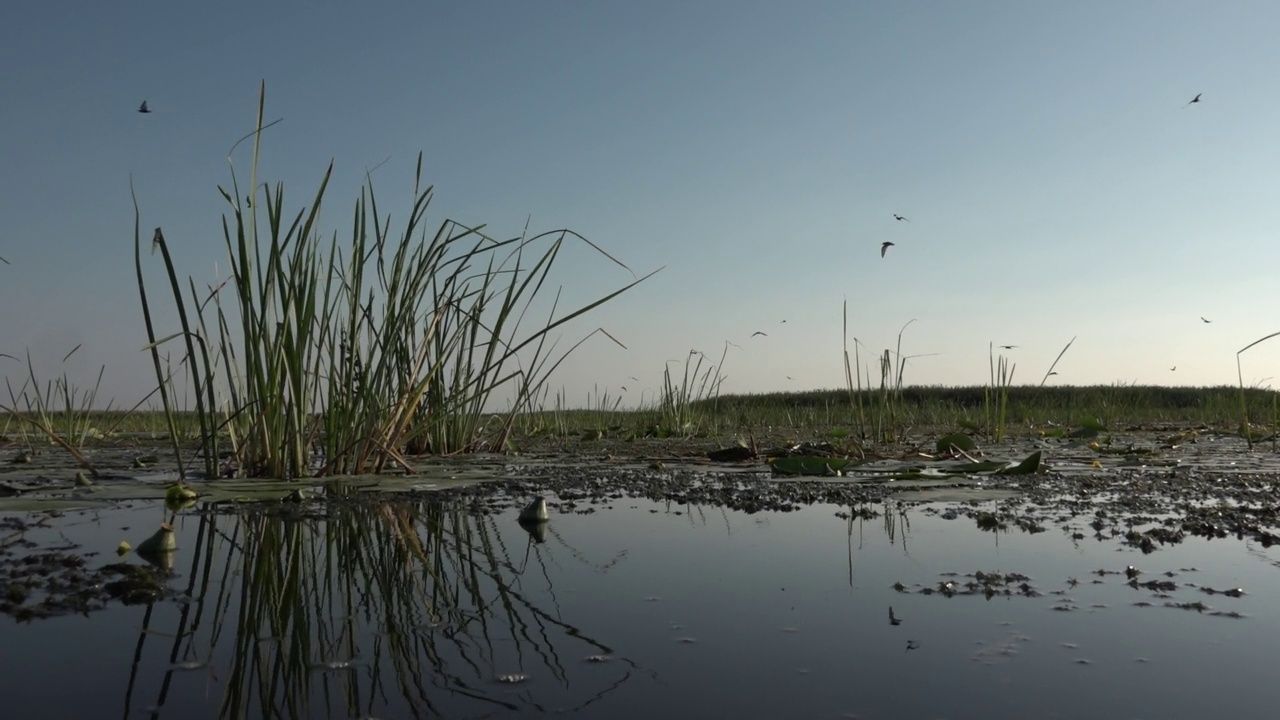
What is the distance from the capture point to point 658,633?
3.92 feet

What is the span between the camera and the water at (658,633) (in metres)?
0.95

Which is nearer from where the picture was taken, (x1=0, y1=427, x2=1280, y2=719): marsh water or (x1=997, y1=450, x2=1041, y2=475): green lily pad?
(x1=0, y1=427, x2=1280, y2=719): marsh water

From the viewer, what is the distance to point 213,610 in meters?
1.31

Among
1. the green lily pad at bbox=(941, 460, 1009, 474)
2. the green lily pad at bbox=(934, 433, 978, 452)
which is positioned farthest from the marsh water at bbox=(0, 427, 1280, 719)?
the green lily pad at bbox=(934, 433, 978, 452)

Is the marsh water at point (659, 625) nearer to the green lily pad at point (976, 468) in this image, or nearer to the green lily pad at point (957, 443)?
the green lily pad at point (976, 468)

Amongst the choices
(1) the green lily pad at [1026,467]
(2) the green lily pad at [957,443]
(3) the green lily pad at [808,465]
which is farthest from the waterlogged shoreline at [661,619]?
(2) the green lily pad at [957,443]

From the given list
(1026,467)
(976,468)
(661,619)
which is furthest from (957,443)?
(661,619)

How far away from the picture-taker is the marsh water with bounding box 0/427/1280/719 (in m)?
0.95

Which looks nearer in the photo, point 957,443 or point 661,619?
point 661,619

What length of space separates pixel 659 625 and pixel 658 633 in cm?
4

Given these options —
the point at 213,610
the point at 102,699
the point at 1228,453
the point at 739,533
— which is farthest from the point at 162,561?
the point at 1228,453

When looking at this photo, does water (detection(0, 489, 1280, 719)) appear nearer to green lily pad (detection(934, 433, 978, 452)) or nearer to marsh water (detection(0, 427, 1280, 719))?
marsh water (detection(0, 427, 1280, 719))

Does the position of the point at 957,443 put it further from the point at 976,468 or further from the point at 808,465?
the point at 808,465

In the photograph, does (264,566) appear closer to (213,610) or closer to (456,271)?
(213,610)
